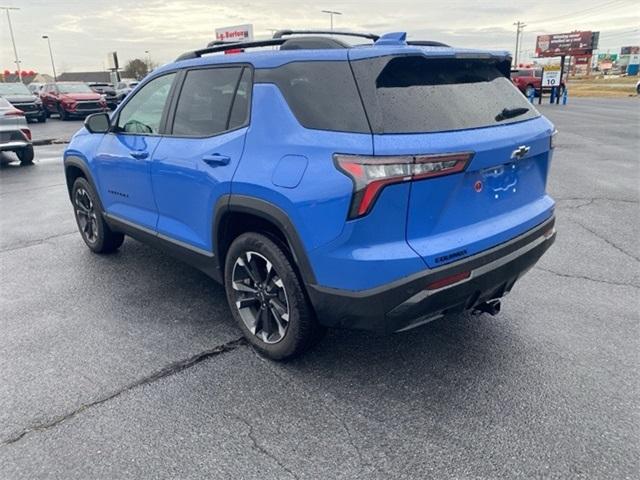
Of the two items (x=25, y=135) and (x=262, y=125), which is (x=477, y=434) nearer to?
(x=262, y=125)

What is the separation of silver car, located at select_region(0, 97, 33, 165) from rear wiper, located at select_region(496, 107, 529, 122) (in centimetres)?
1130

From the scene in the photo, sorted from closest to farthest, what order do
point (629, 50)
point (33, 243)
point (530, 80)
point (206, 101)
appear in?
point (206, 101), point (33, 243), point (530, 80), point (629, 50)

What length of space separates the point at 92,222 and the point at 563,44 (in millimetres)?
73209

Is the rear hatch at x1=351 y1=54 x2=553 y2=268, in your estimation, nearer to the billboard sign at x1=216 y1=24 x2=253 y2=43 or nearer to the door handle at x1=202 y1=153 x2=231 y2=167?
the door handle at x1=202 y1=153 x2=231 y2=167

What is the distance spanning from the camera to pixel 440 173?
255 centimetres

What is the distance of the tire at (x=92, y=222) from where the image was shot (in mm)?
5152

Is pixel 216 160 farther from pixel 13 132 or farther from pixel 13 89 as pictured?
pixel 13 89

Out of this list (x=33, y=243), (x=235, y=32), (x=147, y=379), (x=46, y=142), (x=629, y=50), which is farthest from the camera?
(x=629, y=50)

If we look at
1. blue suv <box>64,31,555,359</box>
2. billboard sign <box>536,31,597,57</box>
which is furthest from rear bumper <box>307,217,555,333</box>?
billboard sign <box>536,31,597,57</box>

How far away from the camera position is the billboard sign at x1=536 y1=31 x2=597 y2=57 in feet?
194

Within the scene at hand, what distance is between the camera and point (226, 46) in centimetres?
382

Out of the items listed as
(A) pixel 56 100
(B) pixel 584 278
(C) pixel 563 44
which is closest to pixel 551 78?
(A) pixel 56 100

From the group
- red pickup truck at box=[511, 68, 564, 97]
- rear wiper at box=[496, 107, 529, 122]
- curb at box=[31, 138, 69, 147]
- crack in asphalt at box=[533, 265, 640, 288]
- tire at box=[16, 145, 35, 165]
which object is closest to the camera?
rear wiper at box=[496, 107, 529, 122]

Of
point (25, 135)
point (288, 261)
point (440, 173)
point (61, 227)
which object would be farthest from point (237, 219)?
Answer: point (25, 135)
